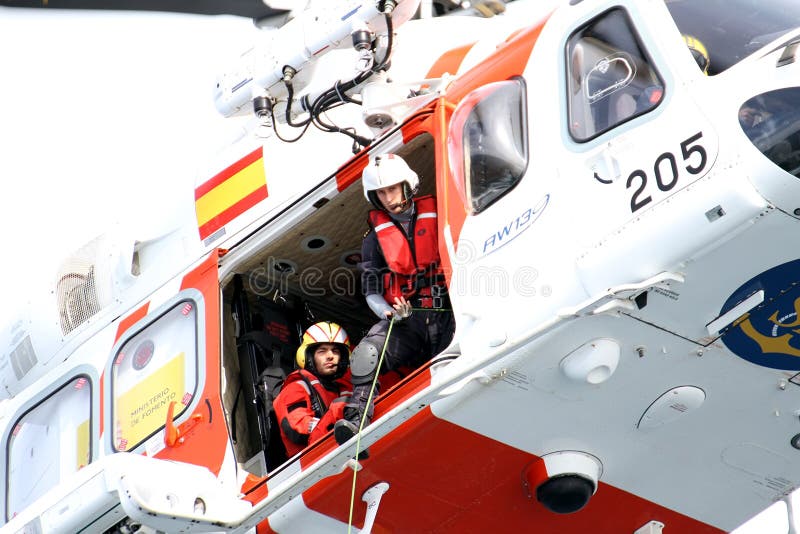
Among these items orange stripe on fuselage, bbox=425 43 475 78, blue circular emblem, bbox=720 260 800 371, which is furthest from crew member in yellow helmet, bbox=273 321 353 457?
blue circular emblem, bbox=720 260 800 371

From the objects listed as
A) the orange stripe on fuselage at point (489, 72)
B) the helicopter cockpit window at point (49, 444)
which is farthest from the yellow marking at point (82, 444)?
the orange stripe on fuselage at point (489, 72)

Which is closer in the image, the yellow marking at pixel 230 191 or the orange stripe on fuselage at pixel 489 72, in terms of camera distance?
the orange stripe on fuselage at pixel 489 72

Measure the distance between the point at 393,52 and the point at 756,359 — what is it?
298 centimetres

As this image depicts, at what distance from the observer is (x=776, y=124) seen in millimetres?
5059

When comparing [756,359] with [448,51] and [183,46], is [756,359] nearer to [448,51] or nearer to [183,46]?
[448,51]

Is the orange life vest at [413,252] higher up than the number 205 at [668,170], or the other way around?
the number 205 at [668,170]

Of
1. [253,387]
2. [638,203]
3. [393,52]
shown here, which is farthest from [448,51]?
[638,203]

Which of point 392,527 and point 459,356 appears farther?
point 392,527

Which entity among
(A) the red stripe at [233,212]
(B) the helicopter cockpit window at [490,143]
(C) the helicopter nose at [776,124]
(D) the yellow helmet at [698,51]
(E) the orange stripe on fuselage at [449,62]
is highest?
(D) the yellow helmet at [698,51]

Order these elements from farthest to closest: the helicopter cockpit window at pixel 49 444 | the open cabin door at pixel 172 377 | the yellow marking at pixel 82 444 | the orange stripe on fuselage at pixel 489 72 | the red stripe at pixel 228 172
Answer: the red stripe at pixel 228 172 → the helicopter cockpit window at pixel 49 444 → the yellow marking at pixel 82 444 → the open cabin door at pixel 172 377 → the orange stripe on fuselage at pixel 489 72

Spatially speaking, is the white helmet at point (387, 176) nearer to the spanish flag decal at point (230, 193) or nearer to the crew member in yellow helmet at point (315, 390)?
the crew member in yellow helmet at point (315, 390)

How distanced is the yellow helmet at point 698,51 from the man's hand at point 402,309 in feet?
6.00

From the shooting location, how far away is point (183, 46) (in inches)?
575

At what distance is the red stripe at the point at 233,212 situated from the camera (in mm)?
7734
